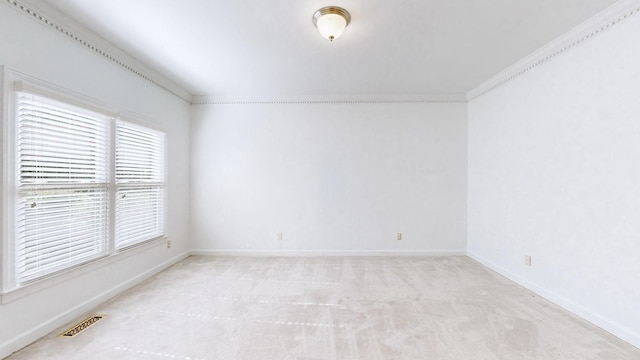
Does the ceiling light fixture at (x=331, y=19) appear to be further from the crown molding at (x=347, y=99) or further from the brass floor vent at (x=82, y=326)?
the brass floor vent at (x=82, y=326)

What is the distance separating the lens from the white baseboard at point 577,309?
6.82 feet

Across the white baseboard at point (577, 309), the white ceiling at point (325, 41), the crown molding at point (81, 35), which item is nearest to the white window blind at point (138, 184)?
the crown molding at point (81, 35)

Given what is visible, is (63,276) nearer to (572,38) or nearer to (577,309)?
(577,309)

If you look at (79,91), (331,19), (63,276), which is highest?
(331,19)

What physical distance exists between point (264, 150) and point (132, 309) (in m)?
2.69

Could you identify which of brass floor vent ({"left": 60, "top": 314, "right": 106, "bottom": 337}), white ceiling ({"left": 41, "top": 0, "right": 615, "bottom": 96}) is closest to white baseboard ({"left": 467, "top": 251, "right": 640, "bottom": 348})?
white ceiling ({"left": 41, "top": 0, "right": 615, "bottom": 96})

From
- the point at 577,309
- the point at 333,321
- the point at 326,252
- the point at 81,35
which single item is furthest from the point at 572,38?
the point at 81,35

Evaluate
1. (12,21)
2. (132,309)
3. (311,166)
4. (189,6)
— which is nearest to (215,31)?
(189,6)

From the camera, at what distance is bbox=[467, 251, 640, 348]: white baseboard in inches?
81.9

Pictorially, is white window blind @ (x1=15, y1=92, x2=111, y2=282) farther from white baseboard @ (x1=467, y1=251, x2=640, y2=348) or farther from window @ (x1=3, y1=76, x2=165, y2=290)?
white baseboard @ (x1=467, y1=251, x2=640, y2=348)

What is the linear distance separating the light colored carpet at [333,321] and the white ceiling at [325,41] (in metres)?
2.68

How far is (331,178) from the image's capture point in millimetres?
4383

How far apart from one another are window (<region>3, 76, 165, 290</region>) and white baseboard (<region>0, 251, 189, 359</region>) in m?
0.41

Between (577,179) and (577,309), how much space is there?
123 centimetres
